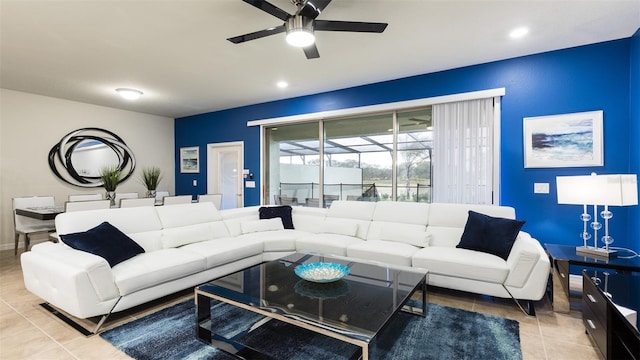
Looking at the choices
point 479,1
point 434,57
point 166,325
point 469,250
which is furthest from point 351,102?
point 166,325

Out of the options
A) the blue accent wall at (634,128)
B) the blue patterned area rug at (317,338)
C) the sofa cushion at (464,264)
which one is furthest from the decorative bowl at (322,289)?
the blue accent wall at (634,128)

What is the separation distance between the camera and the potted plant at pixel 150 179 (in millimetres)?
6165

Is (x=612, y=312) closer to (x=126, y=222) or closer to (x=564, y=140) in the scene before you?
(x=564, y=140)

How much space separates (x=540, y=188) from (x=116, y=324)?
449cm

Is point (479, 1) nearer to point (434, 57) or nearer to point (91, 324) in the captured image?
point (434, 57)

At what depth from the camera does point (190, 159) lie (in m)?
7.04

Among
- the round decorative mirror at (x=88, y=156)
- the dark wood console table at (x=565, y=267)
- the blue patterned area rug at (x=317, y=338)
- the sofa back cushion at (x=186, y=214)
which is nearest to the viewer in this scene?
the blue patterned area rug at (x=317, y=338)

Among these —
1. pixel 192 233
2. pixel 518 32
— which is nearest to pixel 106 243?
pixel 192 233

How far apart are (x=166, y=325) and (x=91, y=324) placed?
2.01 feet

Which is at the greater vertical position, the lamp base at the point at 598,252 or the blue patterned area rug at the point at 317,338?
the lamp base at the point at 598,252

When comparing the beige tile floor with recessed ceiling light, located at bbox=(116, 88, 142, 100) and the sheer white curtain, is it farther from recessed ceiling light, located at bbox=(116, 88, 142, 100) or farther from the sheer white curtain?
recessed ceiling light, located at bbox=(116, 88, 142, 100)

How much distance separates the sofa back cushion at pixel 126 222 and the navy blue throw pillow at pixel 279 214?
1.45 meters

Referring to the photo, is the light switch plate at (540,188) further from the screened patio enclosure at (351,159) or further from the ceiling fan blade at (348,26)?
the ceiling fan blade at (348,26)

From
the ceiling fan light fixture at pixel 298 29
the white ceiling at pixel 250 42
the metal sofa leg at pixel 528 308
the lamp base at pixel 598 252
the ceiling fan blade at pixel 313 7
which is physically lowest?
the metal sofa leg at pixel 528 308
